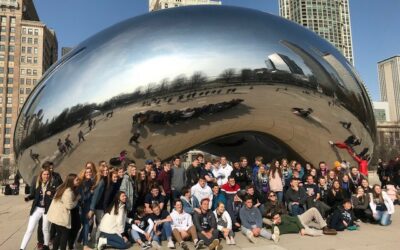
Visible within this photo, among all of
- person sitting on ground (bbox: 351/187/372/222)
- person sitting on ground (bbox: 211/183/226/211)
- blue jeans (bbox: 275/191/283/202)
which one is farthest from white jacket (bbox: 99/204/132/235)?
person sitting on ground (bbox: 351/187/372/222)

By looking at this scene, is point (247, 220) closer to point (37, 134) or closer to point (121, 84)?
point (121, 84)

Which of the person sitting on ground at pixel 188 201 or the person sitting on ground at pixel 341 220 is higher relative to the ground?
the person sitting on ground at pixel 188 201

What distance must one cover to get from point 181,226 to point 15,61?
100311 millimetres

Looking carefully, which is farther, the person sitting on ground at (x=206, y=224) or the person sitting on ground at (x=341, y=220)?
the person sitting on ground at (x=341, y=220)

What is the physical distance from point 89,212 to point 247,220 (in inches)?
103

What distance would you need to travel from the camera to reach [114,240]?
19.4ft

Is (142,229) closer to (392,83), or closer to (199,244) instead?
(199,244)

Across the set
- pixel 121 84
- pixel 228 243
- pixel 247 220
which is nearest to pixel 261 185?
pixel 247 220

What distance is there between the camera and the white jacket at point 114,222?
235 inches

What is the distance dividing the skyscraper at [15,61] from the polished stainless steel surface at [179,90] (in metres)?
89.6

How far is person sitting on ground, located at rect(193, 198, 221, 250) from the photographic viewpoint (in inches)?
240

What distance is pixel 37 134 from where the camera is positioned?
724cm

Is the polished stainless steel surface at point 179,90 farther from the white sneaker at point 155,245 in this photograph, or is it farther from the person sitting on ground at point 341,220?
the person sitting on ground at point 341,220

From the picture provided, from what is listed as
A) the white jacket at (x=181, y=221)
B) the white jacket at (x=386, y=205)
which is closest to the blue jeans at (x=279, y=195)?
the white jacket at (x=386, y=205)
